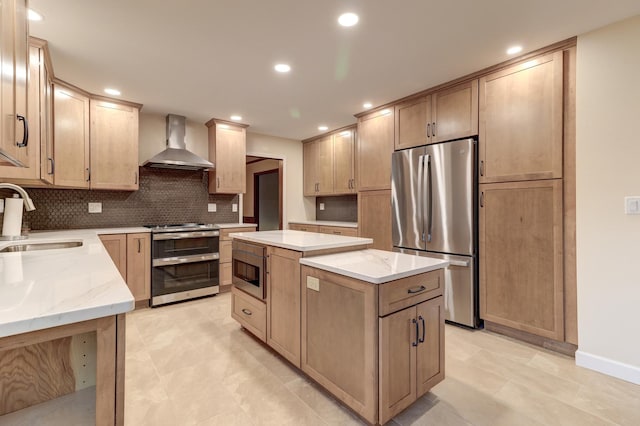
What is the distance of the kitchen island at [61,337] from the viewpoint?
0.70 m

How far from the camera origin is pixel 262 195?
7391 mm

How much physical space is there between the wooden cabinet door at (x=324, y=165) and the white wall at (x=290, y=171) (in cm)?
48

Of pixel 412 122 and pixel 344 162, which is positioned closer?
pixel 412 122

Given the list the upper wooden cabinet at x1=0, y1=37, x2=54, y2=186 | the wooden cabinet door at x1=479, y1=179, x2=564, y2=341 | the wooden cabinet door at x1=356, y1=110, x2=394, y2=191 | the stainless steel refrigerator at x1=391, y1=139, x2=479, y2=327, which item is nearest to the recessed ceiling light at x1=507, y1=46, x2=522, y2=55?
the stainless steel refrigerator at x1=391, y1=139, x2=479, y2=327

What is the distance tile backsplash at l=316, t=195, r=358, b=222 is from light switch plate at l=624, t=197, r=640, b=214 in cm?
321

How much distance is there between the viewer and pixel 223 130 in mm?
4301

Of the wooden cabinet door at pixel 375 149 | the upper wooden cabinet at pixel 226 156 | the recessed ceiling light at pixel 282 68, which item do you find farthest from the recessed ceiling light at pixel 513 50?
the upper wooden cabinet at pixel 226 156

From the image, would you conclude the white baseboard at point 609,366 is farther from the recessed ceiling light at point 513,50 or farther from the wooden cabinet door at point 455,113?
the recessed ceiling light at point 513,50

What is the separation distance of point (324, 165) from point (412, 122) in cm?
199

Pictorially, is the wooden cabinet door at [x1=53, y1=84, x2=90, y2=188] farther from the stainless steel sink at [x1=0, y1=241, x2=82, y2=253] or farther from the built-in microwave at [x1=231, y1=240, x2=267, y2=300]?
the built-in microwave at [x1=231, y1=240, x2=267, y2=300]

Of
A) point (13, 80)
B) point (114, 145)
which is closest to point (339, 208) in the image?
point (114, 145)

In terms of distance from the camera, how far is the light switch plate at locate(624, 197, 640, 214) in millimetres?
1983

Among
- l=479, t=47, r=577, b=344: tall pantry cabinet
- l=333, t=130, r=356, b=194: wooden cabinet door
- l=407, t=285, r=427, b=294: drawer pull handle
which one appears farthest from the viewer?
l=333, t=130, r=356, b=194: wooden cabinet door

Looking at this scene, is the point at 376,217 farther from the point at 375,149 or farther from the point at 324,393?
the point at 324,393
